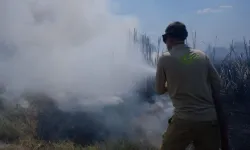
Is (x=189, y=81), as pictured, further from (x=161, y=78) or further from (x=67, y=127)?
(x=67, y=127)

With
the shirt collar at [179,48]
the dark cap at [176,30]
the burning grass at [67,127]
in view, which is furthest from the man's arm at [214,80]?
the burning grass at [67,127]

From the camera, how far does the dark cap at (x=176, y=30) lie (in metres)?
2.81

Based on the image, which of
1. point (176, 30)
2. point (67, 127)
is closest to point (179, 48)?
point (176, 30)

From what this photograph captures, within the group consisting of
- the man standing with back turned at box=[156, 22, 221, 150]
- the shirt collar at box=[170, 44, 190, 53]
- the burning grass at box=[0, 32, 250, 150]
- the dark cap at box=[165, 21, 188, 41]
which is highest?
the dark cap at box=[165, 21, 188, 41]

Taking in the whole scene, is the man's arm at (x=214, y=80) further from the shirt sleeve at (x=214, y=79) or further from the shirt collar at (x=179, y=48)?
the shirt collar at (x=179, y=48)

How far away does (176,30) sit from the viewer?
2.81 m

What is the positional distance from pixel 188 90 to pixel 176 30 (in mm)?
509

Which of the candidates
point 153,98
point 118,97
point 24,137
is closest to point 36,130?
point 24,137

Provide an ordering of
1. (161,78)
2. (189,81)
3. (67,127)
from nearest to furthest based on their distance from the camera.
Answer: (189,81), (161,78), (67,127)

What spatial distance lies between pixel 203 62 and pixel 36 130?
5.21 m

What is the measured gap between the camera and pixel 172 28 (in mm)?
2811

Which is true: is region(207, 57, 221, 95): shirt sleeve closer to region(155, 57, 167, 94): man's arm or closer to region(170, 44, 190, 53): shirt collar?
region(170, 44, 190, 53): shirt collar

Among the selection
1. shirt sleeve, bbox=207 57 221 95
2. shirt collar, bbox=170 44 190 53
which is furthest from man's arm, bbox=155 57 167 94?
shirt sleeve, bbox=207 57 221 95

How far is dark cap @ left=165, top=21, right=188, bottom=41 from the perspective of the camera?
2809mm
